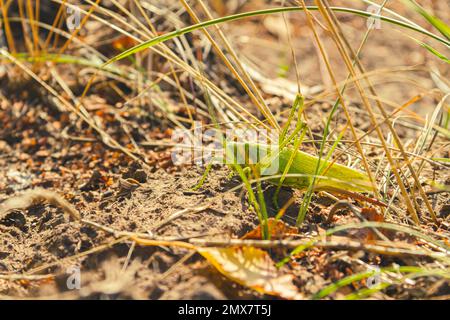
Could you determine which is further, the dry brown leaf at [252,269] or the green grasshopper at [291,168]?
the green grasshopper at [291,168]

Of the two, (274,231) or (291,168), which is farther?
(291,168)

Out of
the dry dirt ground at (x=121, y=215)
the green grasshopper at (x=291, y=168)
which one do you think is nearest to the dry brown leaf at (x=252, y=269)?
the dry dirt ground at (x=121, y=215)

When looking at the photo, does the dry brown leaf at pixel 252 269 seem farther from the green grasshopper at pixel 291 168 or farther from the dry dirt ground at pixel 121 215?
the green grasshopper at pixel 291 168

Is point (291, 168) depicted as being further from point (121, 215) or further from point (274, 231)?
point (121, 215)

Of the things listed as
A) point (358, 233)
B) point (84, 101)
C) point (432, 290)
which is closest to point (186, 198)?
point (358, 233)

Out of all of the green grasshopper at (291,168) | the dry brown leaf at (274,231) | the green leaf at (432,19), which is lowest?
the dry brown leaf at (274,231)

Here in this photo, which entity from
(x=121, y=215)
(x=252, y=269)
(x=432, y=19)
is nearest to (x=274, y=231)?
(x=252, y=269)
